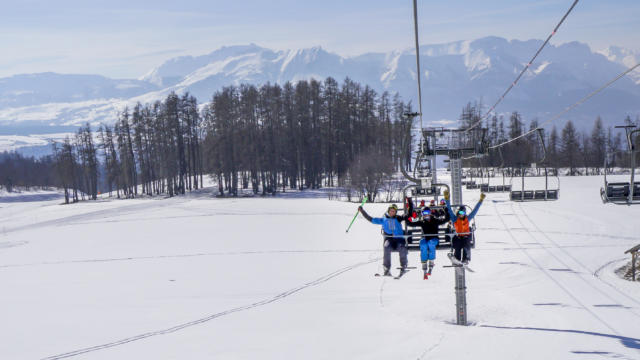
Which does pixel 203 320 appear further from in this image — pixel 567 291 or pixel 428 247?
pixel 567 291

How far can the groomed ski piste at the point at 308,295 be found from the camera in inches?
569

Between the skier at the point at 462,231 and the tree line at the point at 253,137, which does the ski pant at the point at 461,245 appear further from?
the tree line at the point at 253,137

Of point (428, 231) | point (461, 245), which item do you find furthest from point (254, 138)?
point (461, 245)

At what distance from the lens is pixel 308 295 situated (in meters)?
20.5

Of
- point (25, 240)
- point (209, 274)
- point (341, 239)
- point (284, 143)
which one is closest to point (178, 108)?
point (284, 143)

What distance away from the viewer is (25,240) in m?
39.2

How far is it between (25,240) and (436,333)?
34.8 metres

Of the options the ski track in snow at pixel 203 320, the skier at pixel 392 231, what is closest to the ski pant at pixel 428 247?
the skier at pixel 392 231

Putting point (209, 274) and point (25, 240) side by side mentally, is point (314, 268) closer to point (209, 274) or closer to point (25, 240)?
point (209, 274)

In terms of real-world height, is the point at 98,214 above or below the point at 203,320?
above

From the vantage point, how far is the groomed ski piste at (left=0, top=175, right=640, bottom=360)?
14.5 metres

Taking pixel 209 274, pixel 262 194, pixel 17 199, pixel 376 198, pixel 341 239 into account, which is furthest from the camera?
pixel 17 199

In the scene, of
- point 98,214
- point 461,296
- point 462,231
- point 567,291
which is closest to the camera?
point 462,231

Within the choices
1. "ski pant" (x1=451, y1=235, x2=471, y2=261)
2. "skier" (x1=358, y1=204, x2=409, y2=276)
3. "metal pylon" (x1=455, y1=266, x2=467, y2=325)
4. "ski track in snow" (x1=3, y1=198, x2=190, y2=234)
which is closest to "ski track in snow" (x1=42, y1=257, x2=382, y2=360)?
"skier" (x1=358, y1=204, x2=409, y2=276)
